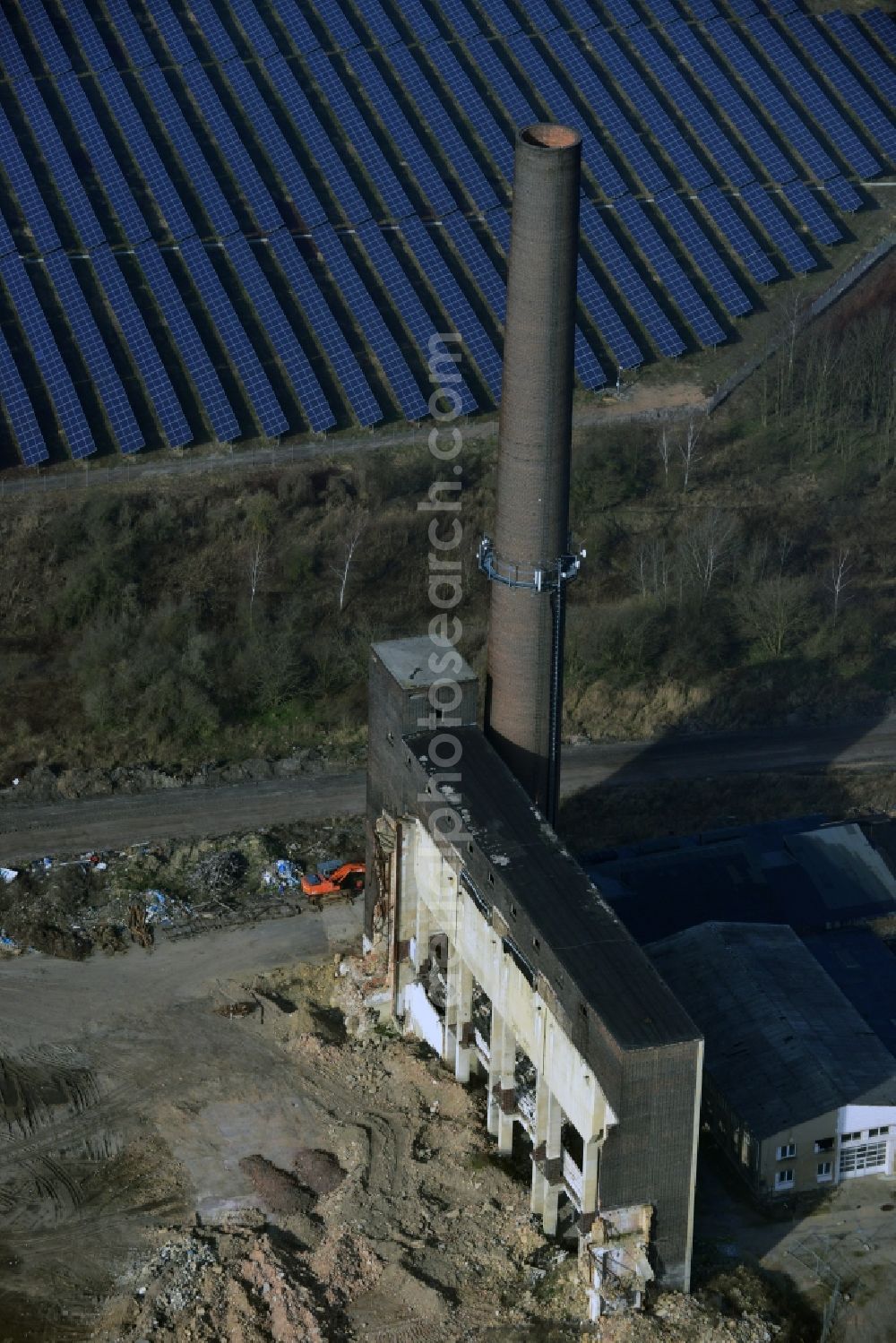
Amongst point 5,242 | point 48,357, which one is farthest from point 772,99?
point 48,357

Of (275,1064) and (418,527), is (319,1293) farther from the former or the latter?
(418,527)

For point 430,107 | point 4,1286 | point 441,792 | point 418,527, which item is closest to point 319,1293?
point 4,1286

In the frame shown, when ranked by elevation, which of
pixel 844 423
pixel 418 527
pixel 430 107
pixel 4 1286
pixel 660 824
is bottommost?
pixel 4 1286

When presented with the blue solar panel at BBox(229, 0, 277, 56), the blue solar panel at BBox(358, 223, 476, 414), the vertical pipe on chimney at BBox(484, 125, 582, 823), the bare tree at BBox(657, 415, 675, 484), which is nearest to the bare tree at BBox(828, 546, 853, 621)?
the bare tree at BBox(657, 415, 675, 484)

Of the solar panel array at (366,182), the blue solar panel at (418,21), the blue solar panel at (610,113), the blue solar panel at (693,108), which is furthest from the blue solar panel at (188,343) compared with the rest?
the blue solar panel at (693,108)

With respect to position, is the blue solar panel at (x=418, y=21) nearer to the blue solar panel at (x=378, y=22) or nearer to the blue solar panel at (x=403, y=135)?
the blue solar panel at (x=378, y=22)

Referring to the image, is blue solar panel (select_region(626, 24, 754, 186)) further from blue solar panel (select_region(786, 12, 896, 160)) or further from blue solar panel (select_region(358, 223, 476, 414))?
blue solar panel (select_region(358, 223, 476, 414))
